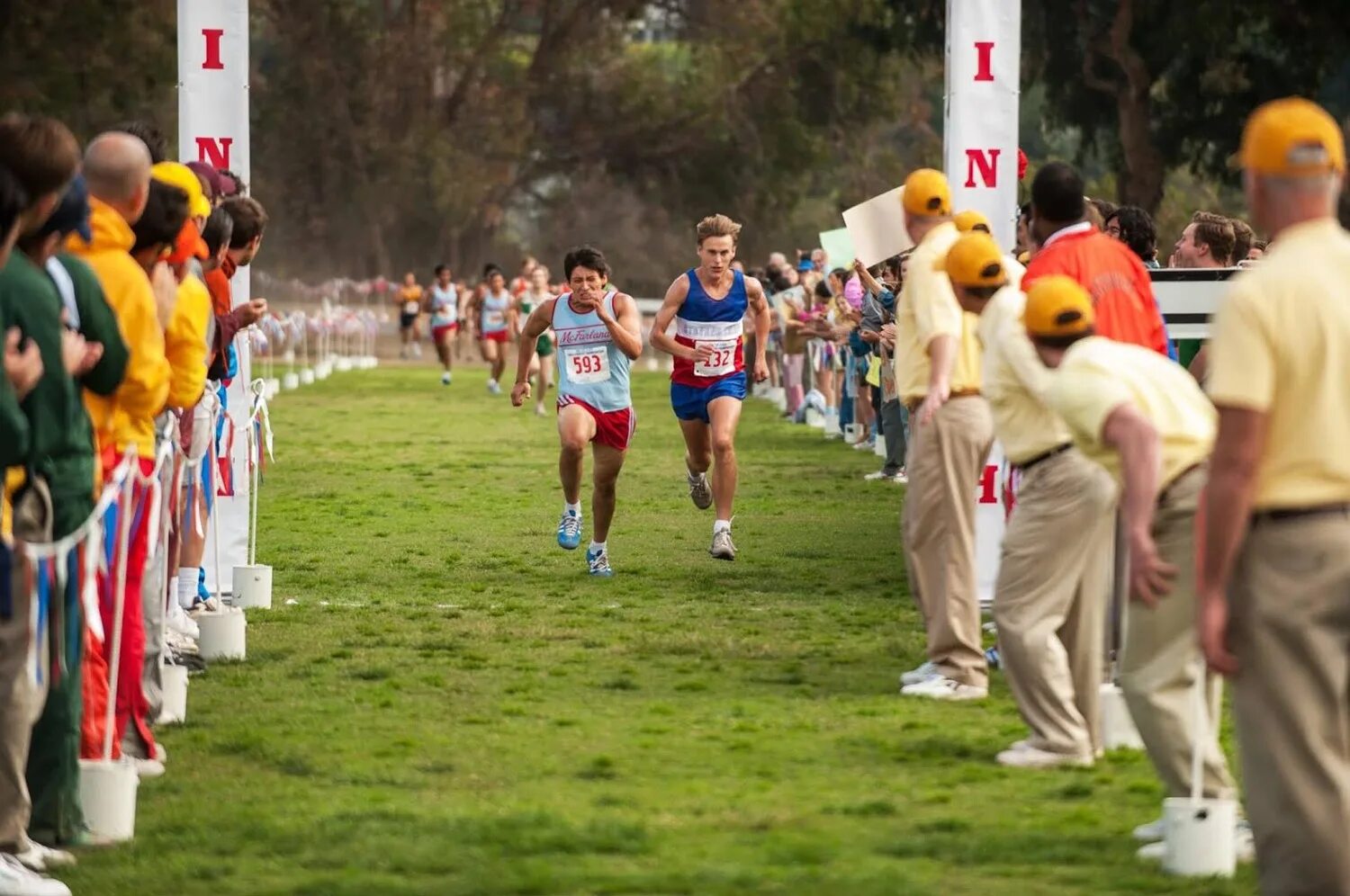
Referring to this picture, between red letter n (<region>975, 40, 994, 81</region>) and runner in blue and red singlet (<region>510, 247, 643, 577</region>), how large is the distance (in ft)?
10.3

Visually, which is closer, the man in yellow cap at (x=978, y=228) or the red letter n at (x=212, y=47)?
the man in yellow cap at (x=978, y=228)

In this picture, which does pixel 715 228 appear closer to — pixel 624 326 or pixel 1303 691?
pixel 624 326

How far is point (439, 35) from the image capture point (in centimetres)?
7119

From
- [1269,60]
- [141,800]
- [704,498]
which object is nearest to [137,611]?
[141,800]

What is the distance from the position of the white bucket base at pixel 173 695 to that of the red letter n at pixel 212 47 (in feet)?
14.0

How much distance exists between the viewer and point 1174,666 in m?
7.29

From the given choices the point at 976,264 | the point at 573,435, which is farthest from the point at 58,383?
the point at 573,435

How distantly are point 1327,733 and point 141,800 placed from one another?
13.9ft

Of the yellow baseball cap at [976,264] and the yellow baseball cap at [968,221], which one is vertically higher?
the yellow baseball cap at [968,221]

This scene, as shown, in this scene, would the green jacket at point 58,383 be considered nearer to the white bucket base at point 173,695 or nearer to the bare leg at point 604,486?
the white bucket base at point 173,695

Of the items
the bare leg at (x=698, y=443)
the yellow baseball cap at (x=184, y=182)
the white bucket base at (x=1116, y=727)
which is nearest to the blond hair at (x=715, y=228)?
the bare leg at (x=698, y=443)

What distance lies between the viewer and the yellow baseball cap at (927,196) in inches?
419

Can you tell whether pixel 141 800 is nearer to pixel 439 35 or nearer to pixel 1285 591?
pixel 1285 591

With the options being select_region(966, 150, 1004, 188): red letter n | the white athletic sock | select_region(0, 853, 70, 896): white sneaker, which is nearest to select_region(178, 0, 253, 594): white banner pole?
the white athletic sock
